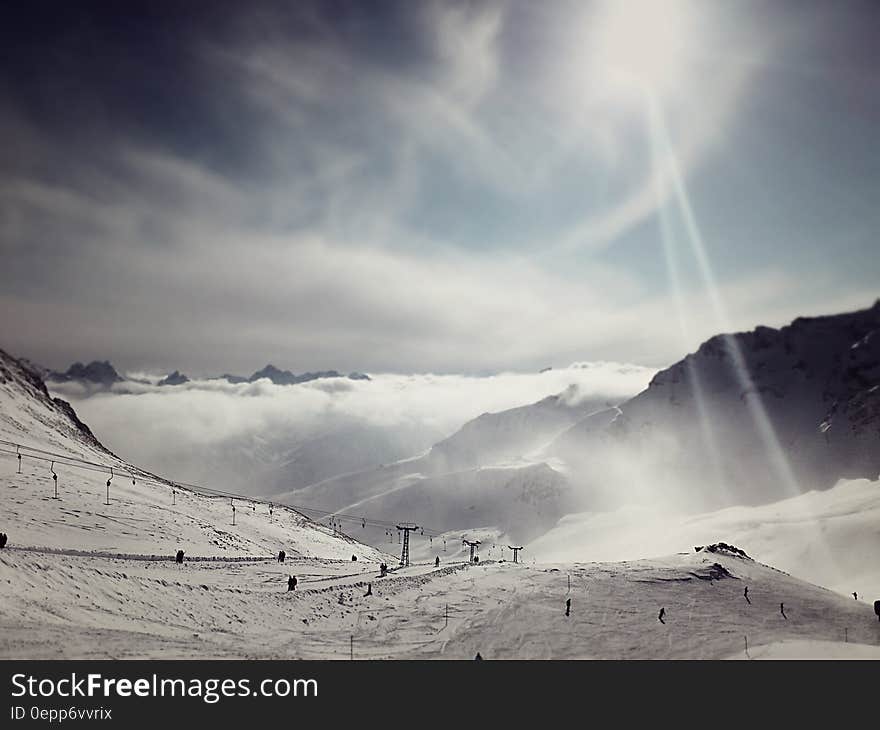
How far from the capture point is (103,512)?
6650 centimetres

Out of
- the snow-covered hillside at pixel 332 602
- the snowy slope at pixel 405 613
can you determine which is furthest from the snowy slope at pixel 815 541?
the snowy slope at pixel 405 613

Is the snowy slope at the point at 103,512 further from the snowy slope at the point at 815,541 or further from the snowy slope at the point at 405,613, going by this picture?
the snowy slope at the point at 815,541

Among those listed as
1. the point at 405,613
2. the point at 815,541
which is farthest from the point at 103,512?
the point at 815,541

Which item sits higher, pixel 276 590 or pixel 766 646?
pixel 276 590

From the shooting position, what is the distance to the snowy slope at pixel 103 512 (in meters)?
57.6

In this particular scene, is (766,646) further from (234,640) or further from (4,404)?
(4,404)

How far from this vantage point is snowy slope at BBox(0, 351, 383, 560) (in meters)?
57.6

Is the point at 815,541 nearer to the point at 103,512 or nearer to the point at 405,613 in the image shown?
the point at 405,613

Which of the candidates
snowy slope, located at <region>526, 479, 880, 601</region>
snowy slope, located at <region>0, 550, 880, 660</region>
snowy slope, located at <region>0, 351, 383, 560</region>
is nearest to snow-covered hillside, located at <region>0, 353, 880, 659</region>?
snowy slope, located at <region>0, 550, 880, 660</region>
